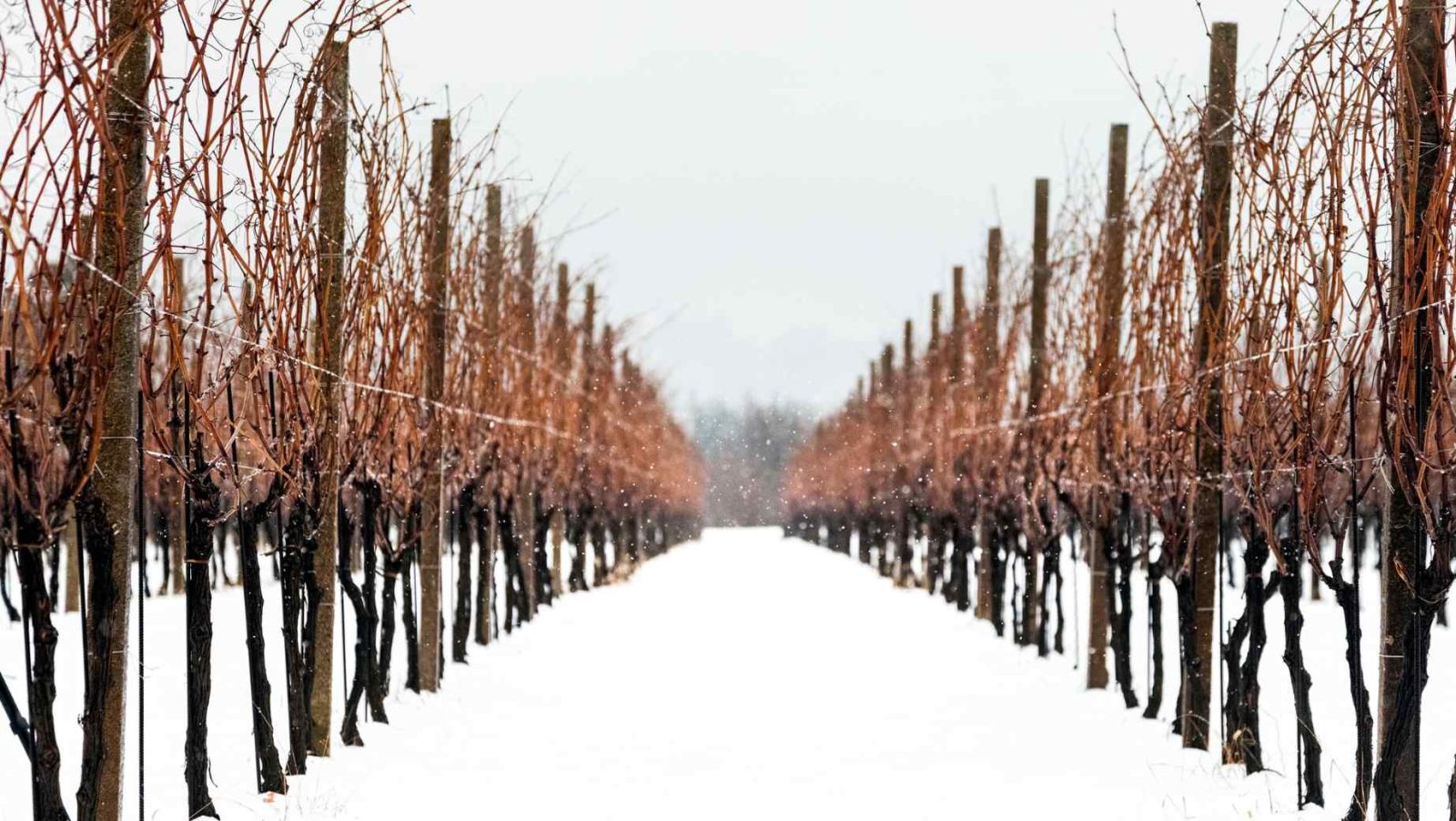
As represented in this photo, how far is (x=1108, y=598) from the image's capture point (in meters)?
9.62

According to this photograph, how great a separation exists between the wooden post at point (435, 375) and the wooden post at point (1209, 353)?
437 centimetres

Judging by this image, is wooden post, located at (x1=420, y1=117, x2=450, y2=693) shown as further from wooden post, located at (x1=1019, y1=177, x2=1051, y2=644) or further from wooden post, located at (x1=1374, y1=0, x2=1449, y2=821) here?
wooden post, located at (x1=1374, y1=0, x2=1449, y2=821)

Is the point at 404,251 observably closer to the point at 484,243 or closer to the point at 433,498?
the point at 433,498

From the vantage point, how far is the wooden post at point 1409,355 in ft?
14.7

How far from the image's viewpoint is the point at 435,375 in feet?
31.5

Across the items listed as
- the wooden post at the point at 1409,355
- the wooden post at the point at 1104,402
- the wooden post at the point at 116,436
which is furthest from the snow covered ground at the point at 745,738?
the wooden post at the point at 116,436

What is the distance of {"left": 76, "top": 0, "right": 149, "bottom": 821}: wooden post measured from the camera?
4.12 metres

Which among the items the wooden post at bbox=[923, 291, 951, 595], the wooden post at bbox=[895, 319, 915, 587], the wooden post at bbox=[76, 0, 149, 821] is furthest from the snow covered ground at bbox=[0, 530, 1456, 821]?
the wooden post at bbox=[895, 319, 915, 587]

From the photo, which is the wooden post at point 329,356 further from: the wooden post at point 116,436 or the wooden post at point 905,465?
the wooden post at point 905,465

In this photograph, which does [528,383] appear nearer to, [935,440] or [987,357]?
[987,357]

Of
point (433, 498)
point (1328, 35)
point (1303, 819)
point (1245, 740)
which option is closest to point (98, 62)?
point (1328, 35)

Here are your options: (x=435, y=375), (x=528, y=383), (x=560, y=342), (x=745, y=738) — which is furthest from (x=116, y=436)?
(x=560, y=342)

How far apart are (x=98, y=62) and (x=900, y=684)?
681 centimetres

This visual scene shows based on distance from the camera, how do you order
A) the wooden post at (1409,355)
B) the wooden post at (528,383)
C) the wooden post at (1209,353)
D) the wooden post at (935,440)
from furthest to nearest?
1. the wooden post at (935,440)
2. the wooden post at (528,383)
3. the wooden post at (1209,353)
4. the wooden post at (1409,355)
